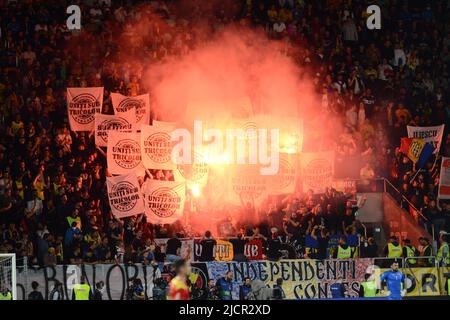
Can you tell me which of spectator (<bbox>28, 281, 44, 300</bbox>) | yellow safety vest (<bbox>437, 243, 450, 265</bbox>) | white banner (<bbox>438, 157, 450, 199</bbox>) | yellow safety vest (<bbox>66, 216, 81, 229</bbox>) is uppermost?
white banner (<bbox>438, 157, 450, 199</bbox>)

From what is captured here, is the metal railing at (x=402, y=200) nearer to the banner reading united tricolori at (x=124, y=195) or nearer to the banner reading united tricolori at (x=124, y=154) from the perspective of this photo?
the banner reading united tricolori at (x=124, y=154)

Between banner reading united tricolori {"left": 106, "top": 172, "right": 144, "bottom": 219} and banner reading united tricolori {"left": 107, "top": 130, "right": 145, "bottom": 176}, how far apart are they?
47 centimetres

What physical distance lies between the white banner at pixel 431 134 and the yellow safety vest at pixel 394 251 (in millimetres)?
2679

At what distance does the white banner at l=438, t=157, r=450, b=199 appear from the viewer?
1955 cm

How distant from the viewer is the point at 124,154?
62.9 ft

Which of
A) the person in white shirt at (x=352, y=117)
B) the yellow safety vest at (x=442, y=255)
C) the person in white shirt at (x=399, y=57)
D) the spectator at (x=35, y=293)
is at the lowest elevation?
the spectator at (x=35, y=293)

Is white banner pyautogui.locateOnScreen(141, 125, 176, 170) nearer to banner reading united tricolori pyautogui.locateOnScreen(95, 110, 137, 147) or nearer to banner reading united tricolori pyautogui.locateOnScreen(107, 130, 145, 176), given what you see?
banner reading united tricolori pyautogui.locateOnScreen(107, 130, 145, 176)

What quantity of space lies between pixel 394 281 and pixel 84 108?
6.31 m

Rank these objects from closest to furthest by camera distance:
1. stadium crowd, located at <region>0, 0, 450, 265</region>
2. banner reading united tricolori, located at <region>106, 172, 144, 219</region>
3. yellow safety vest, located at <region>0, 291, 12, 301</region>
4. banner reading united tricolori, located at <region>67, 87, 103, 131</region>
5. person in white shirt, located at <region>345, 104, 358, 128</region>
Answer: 1. yellow safety vest, located at <region>0, 291, 12, 301</region>
2. stadium crowd, located at <region>0, 0, 450, 265</region>
3. banner reading united tricolori, located at <region>106, 172, 144, 219</region>
4. banner reading united tricolori, located at <region>67, 87, 103, 131</region>
5. person in white shirt, located at <region>345, 104, 358, 128</region>

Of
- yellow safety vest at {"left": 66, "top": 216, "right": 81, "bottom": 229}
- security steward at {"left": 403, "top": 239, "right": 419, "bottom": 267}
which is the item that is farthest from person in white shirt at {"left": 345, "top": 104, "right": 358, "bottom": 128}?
yellow safety vest at {"left": 66, "top": 216, "right": 81, "bottom": 229}

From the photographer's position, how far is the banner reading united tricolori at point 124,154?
19.1m

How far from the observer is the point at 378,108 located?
21.3 m

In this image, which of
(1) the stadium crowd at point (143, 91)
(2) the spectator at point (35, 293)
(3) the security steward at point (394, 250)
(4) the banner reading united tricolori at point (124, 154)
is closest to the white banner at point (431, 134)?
(1) the stadium crowd at point (143, 91)

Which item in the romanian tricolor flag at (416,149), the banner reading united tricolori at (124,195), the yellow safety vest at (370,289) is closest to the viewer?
the yellow safety vest at (370,289)
